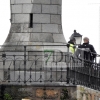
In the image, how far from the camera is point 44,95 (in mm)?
44500

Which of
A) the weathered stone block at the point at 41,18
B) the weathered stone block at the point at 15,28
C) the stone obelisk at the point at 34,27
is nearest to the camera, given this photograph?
the stone obelisk at the point at 34,27

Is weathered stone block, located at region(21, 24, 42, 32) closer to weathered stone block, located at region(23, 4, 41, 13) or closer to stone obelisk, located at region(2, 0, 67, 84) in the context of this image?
stone obelisk, located at region(2, 0, 67, 84)

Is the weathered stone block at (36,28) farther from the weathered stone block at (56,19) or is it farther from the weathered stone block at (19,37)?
the weathered stone block at (56,19)

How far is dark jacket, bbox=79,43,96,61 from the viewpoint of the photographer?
47438 mm

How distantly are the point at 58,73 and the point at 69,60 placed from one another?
656mm

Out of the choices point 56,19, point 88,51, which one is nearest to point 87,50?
point 88,51

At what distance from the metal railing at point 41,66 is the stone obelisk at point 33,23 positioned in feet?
1.28

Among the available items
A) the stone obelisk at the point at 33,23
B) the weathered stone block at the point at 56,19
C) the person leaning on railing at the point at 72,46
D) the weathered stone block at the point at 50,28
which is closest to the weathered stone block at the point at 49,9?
the stone obelisk at the point at 33,23

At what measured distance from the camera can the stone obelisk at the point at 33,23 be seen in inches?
1839

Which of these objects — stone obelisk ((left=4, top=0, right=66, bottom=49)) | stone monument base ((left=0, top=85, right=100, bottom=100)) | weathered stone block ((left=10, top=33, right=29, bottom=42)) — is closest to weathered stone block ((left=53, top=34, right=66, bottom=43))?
stone obelisk ((left=4, top=0, right=66, bottom=49))

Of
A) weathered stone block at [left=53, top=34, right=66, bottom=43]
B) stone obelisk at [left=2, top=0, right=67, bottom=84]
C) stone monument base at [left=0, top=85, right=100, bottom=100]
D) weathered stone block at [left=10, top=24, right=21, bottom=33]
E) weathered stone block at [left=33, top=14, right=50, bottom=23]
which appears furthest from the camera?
weathered stone block at [left=53, top=34, right=66, bottom=43]

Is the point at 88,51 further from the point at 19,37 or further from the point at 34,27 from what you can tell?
the point at 19,37

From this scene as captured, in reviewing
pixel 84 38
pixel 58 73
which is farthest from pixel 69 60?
pixel 84 38

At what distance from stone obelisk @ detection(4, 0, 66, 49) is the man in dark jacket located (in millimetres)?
970
